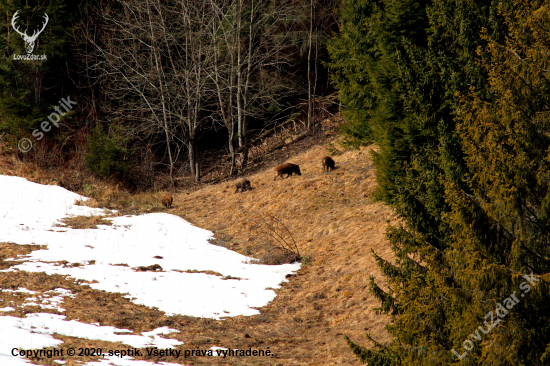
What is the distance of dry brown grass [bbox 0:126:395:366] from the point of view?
295 inches

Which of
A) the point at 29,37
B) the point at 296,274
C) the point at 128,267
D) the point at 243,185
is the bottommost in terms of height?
the point at 296,274

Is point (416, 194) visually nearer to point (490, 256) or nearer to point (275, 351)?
point (490, 256)

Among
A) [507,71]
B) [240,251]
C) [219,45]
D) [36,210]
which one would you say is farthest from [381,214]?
[219,45]

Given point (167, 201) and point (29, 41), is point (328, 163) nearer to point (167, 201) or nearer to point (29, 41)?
point (167, 201)

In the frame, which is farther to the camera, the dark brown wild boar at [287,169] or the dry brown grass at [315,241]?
the dark brown wild boar at [287,169]

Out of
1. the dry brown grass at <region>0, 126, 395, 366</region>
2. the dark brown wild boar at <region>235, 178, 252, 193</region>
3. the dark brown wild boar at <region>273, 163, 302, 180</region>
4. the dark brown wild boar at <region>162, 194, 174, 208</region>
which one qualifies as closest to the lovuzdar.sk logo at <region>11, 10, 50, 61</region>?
the dry brown grass at <region>0, 126, 395, 366</region>

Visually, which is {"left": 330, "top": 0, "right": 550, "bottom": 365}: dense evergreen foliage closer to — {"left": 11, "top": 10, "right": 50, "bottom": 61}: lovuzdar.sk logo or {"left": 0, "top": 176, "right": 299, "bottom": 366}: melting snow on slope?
{"left": 0, "top": 176, "right": 299, "bottom": 366}: melting snow on slope

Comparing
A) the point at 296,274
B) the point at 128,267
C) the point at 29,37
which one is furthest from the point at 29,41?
the point at 296,274

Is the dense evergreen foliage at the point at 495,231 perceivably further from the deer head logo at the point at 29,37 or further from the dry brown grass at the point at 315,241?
the deer head logo at the point at 29,37

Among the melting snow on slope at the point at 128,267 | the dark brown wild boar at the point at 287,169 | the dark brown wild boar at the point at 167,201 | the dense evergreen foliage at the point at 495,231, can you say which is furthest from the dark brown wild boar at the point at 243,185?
the dense evergreen foliage at the point at 495,231

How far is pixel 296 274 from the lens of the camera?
1099 centimetres

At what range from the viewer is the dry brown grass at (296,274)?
7500 millimetres

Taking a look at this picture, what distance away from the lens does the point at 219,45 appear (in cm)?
2362

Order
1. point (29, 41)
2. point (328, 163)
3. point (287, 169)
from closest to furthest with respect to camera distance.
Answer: point (328, 163)
point (287, 169)
point (29, 41)
